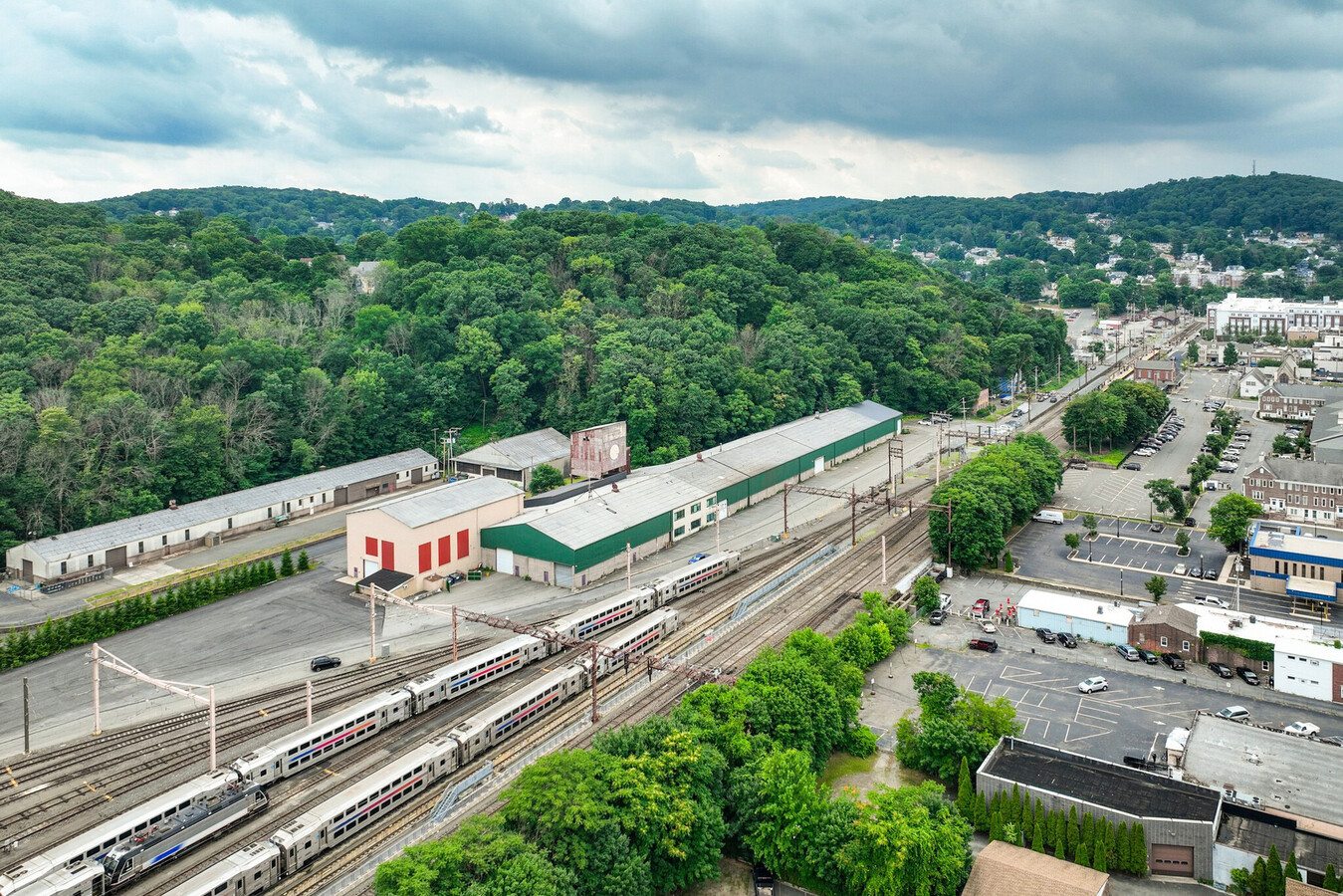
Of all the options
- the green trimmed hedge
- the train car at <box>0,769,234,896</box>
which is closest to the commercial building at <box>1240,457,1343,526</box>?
the train car at <box>0,769,234,896</box>

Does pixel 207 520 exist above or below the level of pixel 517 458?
below

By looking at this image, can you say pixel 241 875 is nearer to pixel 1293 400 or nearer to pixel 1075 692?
pixel 1075 692

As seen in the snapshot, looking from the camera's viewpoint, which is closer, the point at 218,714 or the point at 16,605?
the point at 218,714

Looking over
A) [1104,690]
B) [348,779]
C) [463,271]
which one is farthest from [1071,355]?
[348,779]

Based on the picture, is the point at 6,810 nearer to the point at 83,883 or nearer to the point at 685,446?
the point at 83,883

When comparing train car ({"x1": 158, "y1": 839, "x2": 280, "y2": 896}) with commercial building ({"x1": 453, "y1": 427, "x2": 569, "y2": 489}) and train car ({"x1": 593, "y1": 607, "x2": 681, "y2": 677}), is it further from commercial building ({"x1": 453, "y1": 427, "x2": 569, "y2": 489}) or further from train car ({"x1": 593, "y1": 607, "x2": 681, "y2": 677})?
commercial building ({"x1": 453, "y1": 427, "x2": 569, "y2": 489})

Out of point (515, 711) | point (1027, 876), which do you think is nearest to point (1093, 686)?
point (1027, 876)
